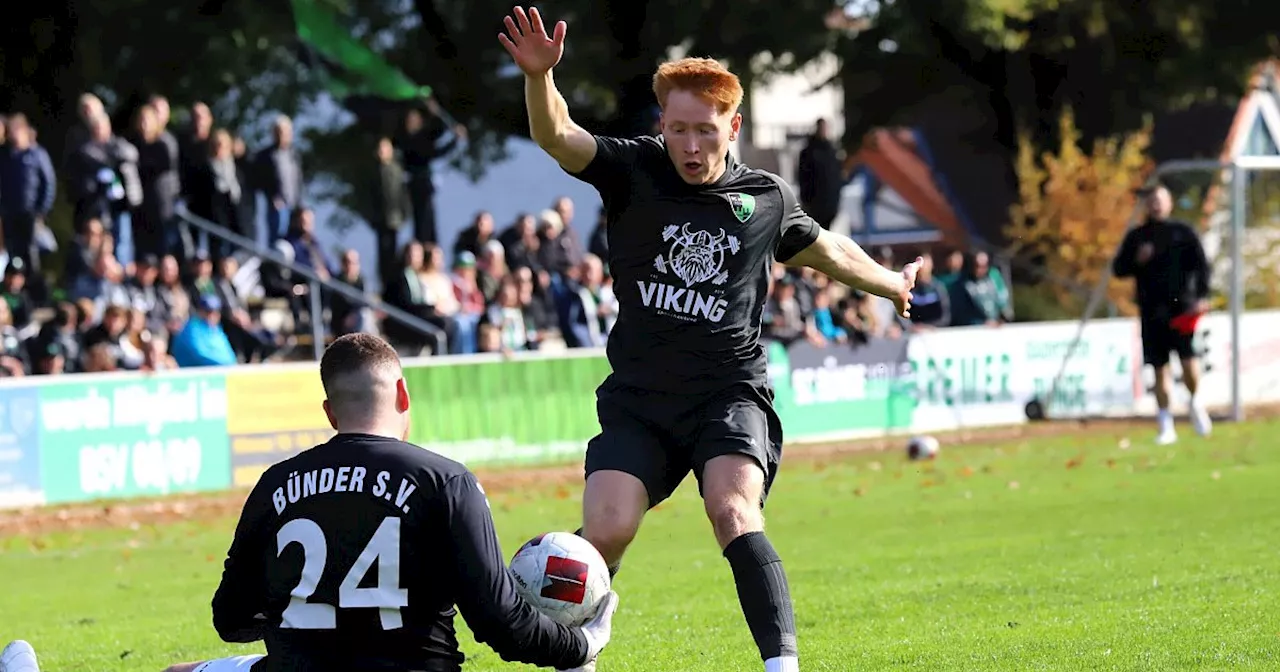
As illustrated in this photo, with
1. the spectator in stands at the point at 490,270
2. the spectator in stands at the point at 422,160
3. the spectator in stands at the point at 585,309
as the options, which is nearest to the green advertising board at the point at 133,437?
the spectator in stands at the point at 490,270

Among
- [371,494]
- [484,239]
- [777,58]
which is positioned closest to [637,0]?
[777,58]

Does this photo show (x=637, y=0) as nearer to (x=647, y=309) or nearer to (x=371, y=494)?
(x=647, y=309)

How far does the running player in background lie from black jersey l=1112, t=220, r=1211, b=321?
16.0 meters

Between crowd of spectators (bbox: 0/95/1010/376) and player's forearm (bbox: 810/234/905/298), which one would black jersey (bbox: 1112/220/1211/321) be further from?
player's forearm (bbox: 810/234/905/298)

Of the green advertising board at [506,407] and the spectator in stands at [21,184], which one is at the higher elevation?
the spectator in stands at [21,184]

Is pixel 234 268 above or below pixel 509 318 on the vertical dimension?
above

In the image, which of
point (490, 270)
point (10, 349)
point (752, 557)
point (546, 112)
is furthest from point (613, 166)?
point (490, 270)

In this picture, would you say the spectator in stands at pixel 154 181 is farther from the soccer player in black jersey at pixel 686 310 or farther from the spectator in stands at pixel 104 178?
the soccer player in black jersey at pixel 686 310

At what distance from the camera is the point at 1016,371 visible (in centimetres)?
2661

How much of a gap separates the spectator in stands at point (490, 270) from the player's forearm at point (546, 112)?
16.4 meters

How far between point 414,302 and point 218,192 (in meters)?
2.59

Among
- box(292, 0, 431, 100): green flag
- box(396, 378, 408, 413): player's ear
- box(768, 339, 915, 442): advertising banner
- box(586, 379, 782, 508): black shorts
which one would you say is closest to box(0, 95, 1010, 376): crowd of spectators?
box(768, 339, 915, 442): advertising banner

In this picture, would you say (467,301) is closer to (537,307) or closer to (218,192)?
(537,307)

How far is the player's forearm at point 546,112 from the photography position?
6465 millimetres
